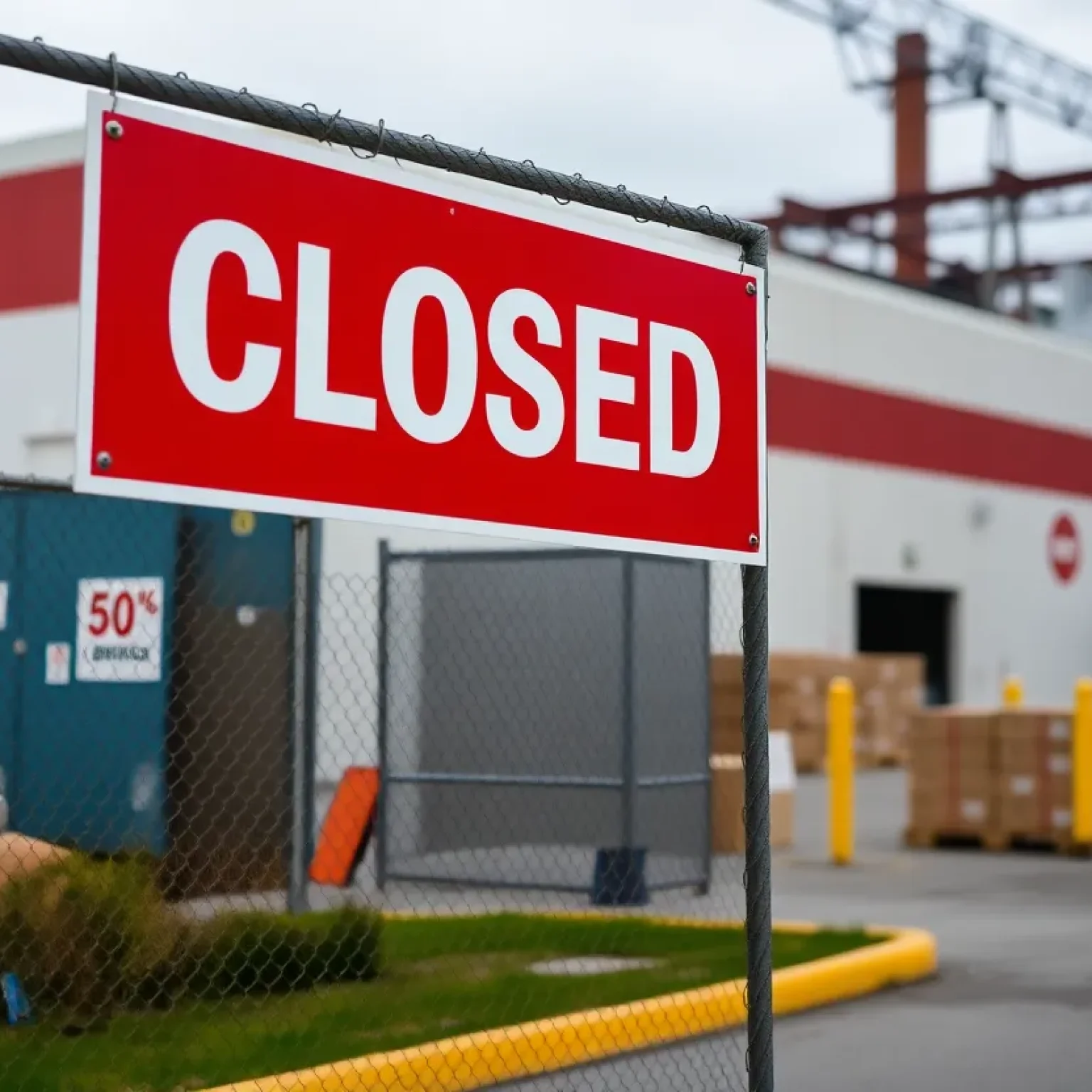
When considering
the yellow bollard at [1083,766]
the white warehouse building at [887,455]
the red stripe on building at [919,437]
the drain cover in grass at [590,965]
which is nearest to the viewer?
the drain cover in grass at [590,965]

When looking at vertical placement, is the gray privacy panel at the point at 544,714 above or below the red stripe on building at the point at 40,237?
below

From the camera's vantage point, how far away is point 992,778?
15.9 m

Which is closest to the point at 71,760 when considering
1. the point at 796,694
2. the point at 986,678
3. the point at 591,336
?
the point at 591,336

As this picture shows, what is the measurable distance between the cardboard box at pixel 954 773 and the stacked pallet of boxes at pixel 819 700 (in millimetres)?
5435

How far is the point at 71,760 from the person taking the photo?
10.7 m

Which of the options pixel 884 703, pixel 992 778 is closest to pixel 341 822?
pixel 992 778

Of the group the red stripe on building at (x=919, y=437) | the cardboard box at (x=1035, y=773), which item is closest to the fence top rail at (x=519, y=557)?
the cardboard box at (x=1035, y=773)

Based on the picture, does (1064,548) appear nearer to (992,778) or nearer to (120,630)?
(992,778)

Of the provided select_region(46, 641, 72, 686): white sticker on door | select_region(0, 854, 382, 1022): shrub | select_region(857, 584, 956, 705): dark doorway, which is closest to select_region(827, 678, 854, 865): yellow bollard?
select_region(46, 641, 72, 686): white sticker on door

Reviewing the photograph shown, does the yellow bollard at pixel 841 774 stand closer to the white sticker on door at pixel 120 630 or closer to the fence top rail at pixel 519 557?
the fence top rail at pixel 519 557

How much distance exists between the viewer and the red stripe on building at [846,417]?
69.9 ft

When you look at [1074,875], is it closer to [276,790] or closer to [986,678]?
[276,790]

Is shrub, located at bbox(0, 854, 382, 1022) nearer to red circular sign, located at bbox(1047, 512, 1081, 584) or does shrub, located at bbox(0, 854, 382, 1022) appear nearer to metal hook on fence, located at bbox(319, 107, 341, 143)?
metal hook on fence, located at bbox(319, 107, 341, 143)

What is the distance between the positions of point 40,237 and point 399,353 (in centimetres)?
1871
